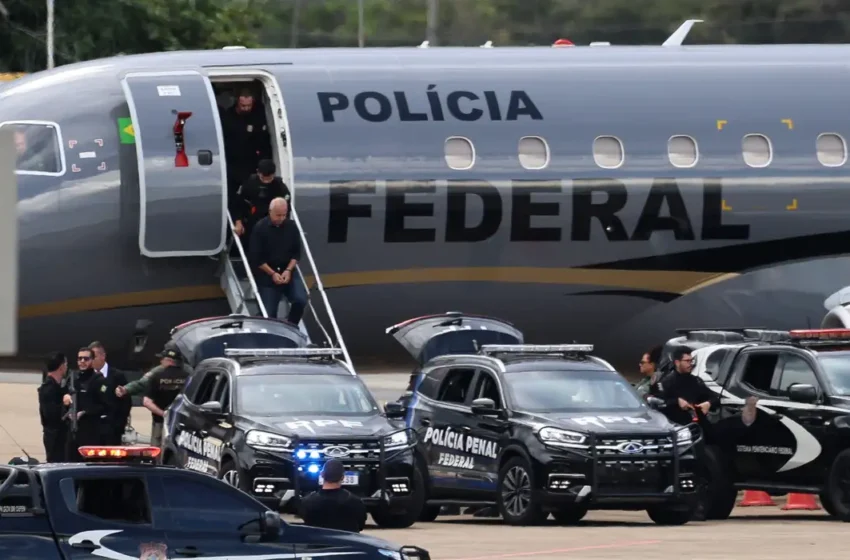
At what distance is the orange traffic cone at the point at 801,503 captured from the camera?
22.9 meters

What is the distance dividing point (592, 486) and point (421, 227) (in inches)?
173

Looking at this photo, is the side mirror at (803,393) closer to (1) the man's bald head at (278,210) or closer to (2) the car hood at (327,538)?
(1) the man's bald head at (278,210)

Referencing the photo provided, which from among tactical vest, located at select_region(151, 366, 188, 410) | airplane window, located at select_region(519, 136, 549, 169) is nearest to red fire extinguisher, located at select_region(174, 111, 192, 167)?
tactical vest, located at select_region(151, 366, 188, 410)

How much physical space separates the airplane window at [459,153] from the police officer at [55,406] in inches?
189

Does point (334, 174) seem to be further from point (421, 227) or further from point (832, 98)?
point (832, 98)

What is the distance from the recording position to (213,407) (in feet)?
65.1

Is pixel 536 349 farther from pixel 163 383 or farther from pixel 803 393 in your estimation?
pixel 163 383

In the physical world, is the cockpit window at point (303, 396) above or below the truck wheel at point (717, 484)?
above

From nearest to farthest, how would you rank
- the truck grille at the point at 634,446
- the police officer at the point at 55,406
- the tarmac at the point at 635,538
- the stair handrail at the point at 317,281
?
the tarmac at the point at 635,538 → the truck grille at the point at 634,446 → the police officer at the point at 55,406 → the stair handrail at the point at 317,281

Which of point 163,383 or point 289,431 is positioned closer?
point 289,431

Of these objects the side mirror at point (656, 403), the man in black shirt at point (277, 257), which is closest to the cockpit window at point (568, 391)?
the side mirror at point (656, 403)

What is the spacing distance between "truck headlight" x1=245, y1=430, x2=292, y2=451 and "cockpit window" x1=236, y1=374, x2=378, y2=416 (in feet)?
1.95

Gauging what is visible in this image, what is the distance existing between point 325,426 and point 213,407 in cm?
124

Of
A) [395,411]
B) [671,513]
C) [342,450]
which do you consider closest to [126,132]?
[395,411]
